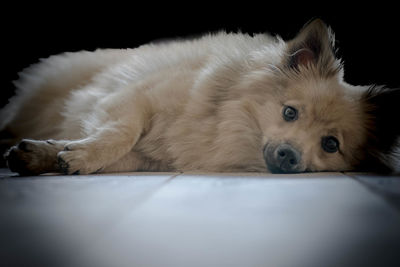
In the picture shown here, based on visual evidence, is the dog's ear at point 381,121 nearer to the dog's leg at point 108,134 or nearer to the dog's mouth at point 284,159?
the dog's mouth at point 284,159

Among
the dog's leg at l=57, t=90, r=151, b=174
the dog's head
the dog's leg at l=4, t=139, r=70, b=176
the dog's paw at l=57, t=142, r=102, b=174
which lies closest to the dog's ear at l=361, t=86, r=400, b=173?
the dog's head

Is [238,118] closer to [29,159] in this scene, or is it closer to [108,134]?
[108,134]

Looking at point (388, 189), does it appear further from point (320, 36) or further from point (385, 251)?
point (320, 36)

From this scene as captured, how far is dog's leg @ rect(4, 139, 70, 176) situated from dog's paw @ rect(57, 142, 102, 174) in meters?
0.09

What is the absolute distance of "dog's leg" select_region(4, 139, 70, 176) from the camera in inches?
71.1

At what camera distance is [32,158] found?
6.00 ft

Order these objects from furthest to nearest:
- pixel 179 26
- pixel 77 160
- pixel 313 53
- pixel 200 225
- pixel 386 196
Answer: pixel 179 26
pixel 313 53
pixel 77 160
pixel 386 196
pixel 200 225

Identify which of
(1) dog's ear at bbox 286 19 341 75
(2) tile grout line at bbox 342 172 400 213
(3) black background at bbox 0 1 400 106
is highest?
(3) black background at bbox 0 1 400 106

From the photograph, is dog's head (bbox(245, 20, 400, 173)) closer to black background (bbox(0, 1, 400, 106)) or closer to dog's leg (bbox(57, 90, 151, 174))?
black background (bbox(0, 1, 400, 106))

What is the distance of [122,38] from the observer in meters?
3.03

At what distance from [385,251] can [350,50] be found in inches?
88.7

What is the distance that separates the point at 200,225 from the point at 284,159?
41.2 inches

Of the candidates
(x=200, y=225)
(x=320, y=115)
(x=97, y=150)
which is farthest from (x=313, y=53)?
(x=200, y=225)

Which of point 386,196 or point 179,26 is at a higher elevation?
point 179,26
